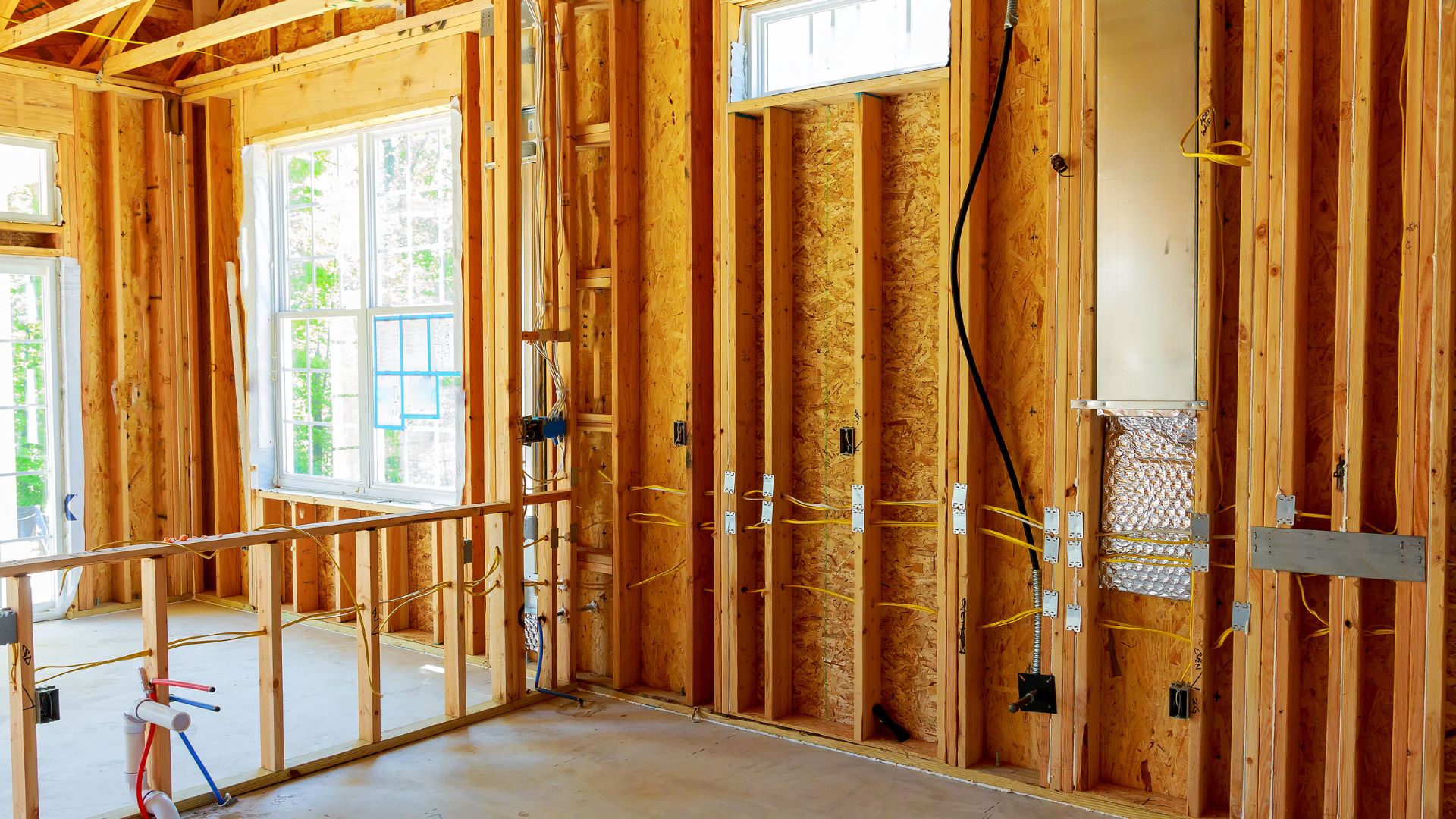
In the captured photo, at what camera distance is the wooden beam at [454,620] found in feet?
15.1

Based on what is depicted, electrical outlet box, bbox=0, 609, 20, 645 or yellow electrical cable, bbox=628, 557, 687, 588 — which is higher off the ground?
electrical outlet box, bbox=0, 609, 20, 645

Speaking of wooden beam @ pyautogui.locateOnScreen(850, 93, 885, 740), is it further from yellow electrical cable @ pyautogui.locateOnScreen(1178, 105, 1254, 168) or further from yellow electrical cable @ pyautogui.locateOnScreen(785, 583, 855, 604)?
yellow electrical cable @ pyautogui.locateOnScreen(1178, 105, 1254, 168)

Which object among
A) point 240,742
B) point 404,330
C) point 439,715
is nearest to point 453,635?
point 439,715

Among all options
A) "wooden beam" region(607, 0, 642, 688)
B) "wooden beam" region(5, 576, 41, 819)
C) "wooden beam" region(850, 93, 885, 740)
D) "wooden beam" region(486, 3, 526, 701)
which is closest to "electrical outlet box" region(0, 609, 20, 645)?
"wooden beam" region(5, 576, 41, 819)

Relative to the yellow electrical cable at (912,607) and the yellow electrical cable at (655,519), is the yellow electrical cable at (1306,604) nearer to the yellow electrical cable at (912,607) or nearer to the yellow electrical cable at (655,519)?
the yellow electrical cable at (912,607)

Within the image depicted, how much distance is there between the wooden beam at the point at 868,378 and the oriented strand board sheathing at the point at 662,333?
90cm

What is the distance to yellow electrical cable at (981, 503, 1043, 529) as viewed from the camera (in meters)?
3.95

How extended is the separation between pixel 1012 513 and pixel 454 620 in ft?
7.77

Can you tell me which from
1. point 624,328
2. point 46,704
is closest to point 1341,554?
point 624,328

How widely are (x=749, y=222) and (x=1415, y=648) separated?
2.88 meters

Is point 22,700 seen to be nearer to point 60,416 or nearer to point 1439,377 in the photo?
point 60,416

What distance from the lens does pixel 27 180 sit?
6.77m

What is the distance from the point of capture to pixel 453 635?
184 inches

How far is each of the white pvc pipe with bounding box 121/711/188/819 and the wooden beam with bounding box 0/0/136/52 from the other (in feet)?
11.6
